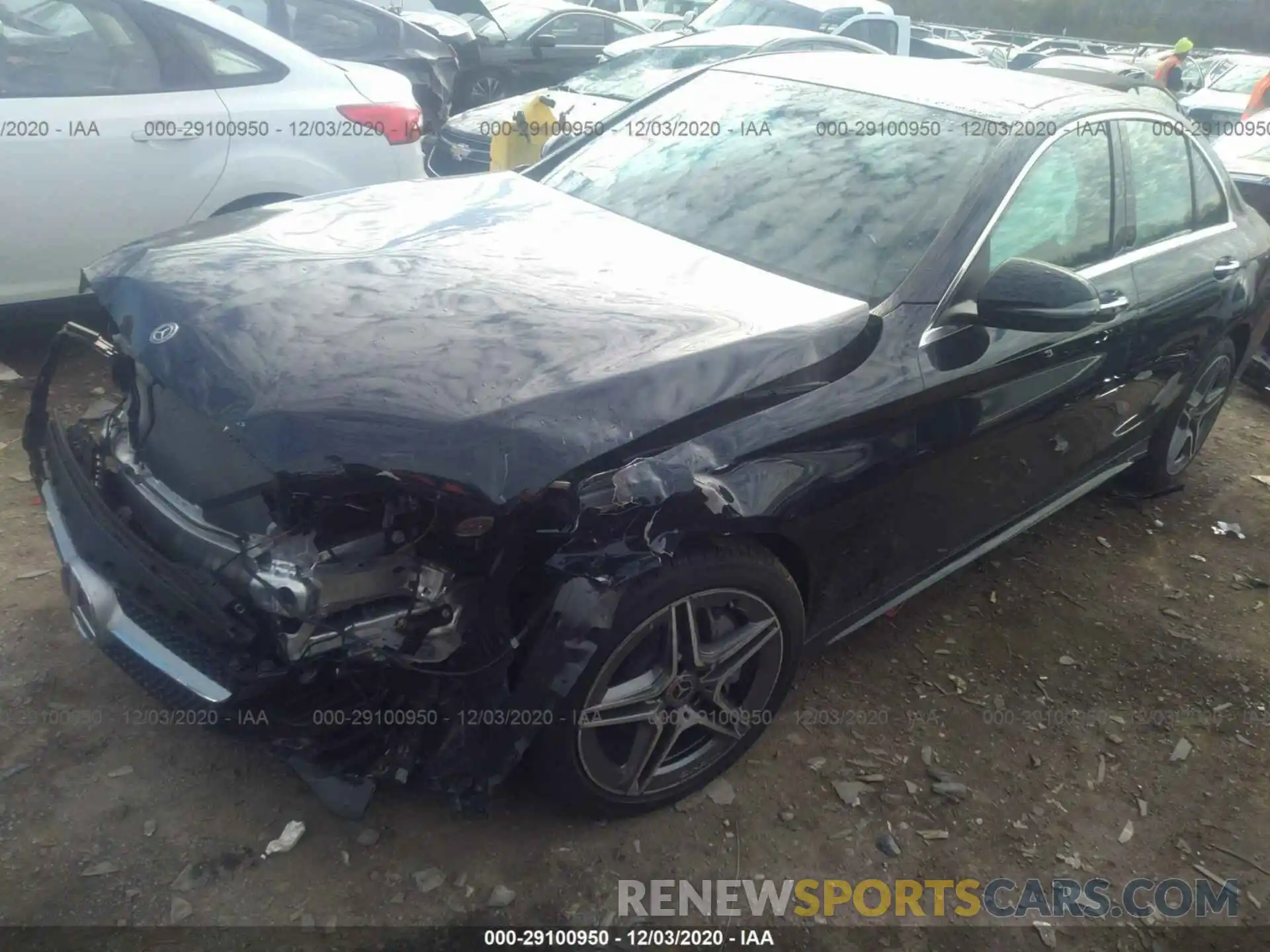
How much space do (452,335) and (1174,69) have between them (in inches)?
595

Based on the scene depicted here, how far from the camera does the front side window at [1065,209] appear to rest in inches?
112

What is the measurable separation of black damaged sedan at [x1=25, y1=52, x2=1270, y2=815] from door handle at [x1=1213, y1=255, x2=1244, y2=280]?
404 millimetres

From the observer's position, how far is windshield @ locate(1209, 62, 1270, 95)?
46.4 ft

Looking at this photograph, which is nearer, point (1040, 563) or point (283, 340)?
point (283, 340)

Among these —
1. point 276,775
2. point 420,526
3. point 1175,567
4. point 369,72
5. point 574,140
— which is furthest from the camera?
point 369,72

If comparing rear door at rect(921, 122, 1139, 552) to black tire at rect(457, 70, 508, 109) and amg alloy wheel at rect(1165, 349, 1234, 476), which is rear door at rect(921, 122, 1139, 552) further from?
black tire at rect(457, 70, 508, 109)

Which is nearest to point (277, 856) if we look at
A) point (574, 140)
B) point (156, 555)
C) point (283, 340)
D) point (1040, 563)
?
point (156, 555)

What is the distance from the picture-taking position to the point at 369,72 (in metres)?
5.06

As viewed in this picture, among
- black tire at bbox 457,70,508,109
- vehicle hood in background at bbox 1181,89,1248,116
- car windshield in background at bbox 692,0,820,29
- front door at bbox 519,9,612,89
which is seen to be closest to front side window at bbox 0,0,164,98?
black tire at bbox 457,70,508,109

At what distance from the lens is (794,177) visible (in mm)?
3041

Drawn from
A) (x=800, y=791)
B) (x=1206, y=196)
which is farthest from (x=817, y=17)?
(x=800, y=791)

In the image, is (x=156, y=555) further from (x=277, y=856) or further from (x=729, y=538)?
(x=729, y=538)

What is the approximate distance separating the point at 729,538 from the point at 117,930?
1.67 metres

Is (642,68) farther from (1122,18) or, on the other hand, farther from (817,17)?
(1122,18)
